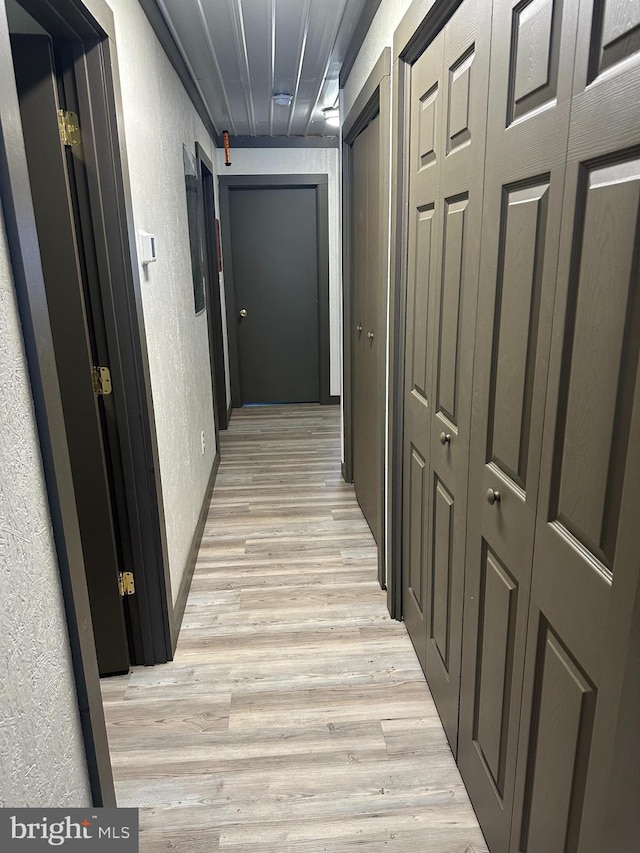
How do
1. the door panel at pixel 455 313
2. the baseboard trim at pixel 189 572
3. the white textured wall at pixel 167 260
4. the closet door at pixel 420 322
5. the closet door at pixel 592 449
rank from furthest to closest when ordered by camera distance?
1. the baseboard trim at pixel 189 572
2. the white textured wall at pixel 167 260
3. the closet door at pixel 420 322
4. the door panel at pixel 455 313
5. the closet door at pixel 592 449

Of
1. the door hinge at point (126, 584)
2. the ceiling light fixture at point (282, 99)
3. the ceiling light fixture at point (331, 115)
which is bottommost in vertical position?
the door hinge at point (126, 584)

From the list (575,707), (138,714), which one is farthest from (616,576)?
(138,714)

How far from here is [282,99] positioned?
3.59 meters

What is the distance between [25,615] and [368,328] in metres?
2.21

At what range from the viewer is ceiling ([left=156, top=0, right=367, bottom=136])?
228 centimetres

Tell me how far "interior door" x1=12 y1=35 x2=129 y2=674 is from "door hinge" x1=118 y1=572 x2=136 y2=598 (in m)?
0.04

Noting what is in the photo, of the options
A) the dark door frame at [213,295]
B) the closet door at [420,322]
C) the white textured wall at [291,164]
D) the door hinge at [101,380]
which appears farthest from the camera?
the white textured wall at [291,164]

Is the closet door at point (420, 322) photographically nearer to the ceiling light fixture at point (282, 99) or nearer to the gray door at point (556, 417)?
the gray door at point (556, 417)

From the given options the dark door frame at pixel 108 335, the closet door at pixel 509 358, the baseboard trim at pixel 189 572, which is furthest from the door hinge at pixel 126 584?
the closet door at pixel 509 358

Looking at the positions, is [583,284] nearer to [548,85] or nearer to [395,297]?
[548,85]

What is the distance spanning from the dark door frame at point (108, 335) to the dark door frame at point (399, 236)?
87cm

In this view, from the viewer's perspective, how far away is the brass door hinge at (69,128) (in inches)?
63.8

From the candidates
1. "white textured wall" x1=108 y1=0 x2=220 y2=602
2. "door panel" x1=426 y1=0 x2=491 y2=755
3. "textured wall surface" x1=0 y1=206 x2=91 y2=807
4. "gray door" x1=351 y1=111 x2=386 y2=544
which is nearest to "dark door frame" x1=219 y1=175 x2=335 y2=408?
"white textured wall" x1=108 y1=0 x2=220 y2=602

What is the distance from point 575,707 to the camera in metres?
0.92
